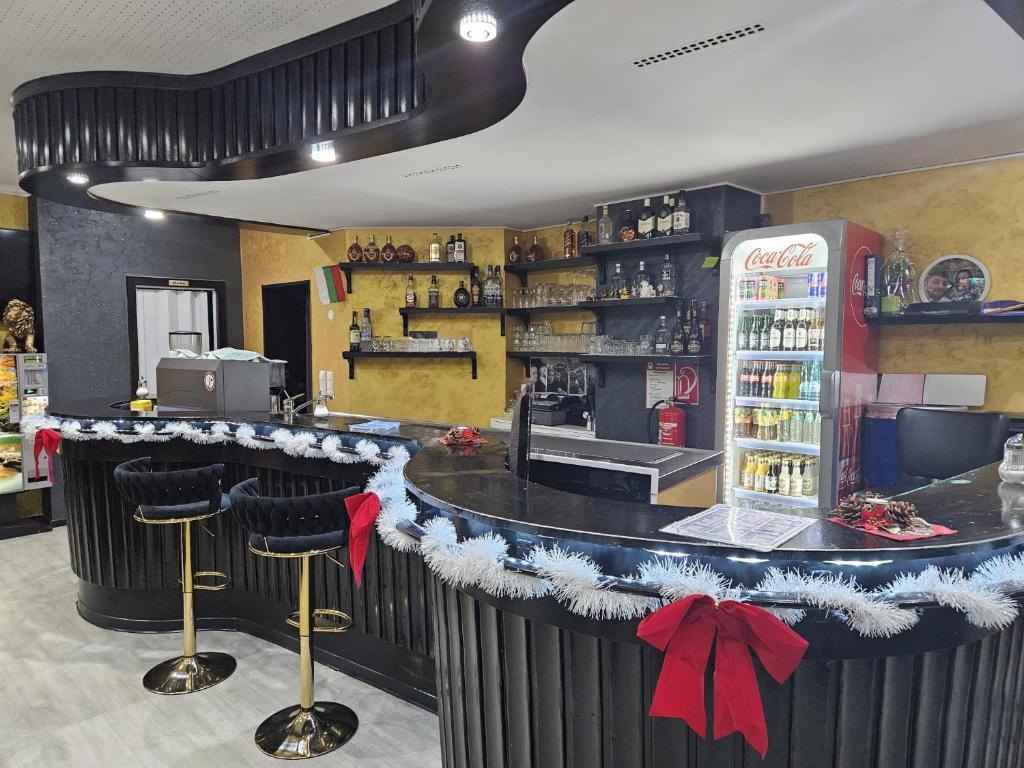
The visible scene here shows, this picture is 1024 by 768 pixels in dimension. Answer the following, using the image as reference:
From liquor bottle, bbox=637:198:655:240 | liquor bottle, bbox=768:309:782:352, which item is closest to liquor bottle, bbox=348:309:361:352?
liquor bottle, bbox=637:198:655:240

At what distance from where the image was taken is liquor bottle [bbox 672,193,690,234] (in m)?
4.34

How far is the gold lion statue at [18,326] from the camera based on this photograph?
529 centimetres

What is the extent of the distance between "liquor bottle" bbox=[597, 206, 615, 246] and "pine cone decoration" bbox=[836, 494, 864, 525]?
3405mm

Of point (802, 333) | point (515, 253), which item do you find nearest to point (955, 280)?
point (802, 333)

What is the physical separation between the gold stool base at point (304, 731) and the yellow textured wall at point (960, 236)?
3.70 meters

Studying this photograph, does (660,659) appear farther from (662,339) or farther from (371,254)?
(371,254)

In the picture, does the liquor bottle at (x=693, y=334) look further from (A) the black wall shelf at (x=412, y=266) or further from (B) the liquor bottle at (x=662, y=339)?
(A) the black wall shelf at (x=412, y=266)

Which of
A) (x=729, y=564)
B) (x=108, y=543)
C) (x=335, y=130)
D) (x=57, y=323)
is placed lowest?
(x=108, y=543)

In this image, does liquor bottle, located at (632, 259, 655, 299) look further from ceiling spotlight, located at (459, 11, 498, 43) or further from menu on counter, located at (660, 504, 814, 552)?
menu on counter, located at (660, 504, 814, 552)

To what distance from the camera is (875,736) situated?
1383 millimetres

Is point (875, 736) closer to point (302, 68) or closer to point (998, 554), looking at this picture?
point (998, 554)

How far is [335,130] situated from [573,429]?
3.20 meters

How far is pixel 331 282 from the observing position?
5.90 meters

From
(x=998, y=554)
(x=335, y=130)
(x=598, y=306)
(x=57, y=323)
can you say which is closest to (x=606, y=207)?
(x=598, y=306)
